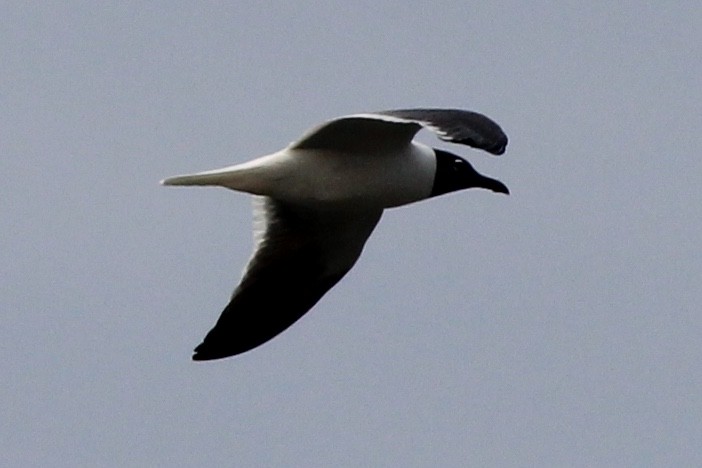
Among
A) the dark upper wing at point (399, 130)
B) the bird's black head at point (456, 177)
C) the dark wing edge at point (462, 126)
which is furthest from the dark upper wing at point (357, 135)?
the bird's black head at point (456, 177)

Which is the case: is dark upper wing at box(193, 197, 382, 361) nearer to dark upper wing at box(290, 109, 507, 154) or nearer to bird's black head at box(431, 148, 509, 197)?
bird's black head at box(431, 148, 509, 197)

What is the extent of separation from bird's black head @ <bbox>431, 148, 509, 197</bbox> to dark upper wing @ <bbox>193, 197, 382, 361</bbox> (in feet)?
1.80

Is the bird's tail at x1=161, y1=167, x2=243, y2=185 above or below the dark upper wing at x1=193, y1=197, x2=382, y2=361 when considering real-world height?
above

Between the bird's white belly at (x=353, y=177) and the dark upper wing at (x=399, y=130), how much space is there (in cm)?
8

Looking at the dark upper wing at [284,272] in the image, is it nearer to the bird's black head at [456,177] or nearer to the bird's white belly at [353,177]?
the bird's black head at [456,177]

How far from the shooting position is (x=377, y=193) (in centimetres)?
1440

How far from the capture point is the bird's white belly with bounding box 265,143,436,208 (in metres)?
14.1

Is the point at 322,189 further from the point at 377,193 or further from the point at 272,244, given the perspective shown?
the point at 272,244

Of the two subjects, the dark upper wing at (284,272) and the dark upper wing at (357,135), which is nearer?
the dark upper wing at (357,135)

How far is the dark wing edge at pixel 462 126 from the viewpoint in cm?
1273

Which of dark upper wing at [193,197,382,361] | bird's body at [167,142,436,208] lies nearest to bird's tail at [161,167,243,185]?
bird's body at [167,142,436,208]

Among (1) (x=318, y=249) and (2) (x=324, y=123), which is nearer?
(2) (x=324, y=123)

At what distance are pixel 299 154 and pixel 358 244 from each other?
1518mm

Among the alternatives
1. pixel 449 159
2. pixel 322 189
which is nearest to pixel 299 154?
pixel 322 189
